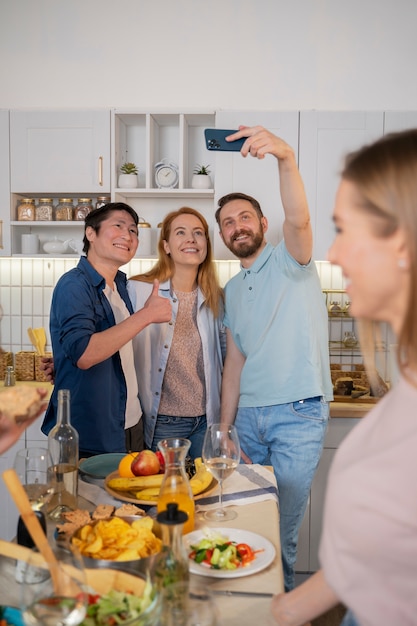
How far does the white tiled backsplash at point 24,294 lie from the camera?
3.59 meters

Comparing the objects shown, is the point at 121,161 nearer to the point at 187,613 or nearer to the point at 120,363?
the point at 120,363

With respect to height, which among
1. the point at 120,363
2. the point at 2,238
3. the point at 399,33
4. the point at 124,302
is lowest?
the point at 120,363

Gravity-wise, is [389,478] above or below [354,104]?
below

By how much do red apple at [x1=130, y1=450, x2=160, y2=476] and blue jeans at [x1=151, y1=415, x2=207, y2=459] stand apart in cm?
97

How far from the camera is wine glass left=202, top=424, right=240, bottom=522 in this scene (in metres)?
1.43

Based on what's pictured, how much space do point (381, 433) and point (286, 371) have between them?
4.79 ft

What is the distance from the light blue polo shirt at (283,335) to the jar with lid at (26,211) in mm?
1422

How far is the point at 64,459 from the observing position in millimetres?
1465

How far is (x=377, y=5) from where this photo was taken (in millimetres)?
3277

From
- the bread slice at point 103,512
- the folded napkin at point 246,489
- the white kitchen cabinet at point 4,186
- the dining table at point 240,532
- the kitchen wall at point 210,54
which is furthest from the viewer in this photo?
the kitchen wall at point 210,54

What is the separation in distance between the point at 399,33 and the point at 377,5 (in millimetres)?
188

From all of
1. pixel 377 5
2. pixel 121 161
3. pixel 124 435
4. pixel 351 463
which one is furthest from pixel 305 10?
pixel 351 463

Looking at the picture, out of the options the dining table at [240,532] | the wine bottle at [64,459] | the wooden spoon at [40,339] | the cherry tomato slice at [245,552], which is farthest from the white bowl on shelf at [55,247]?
the cherry tomato slice at [245,552]

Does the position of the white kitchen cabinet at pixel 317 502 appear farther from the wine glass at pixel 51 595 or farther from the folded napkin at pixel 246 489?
the wine glass at pixel 51 595
